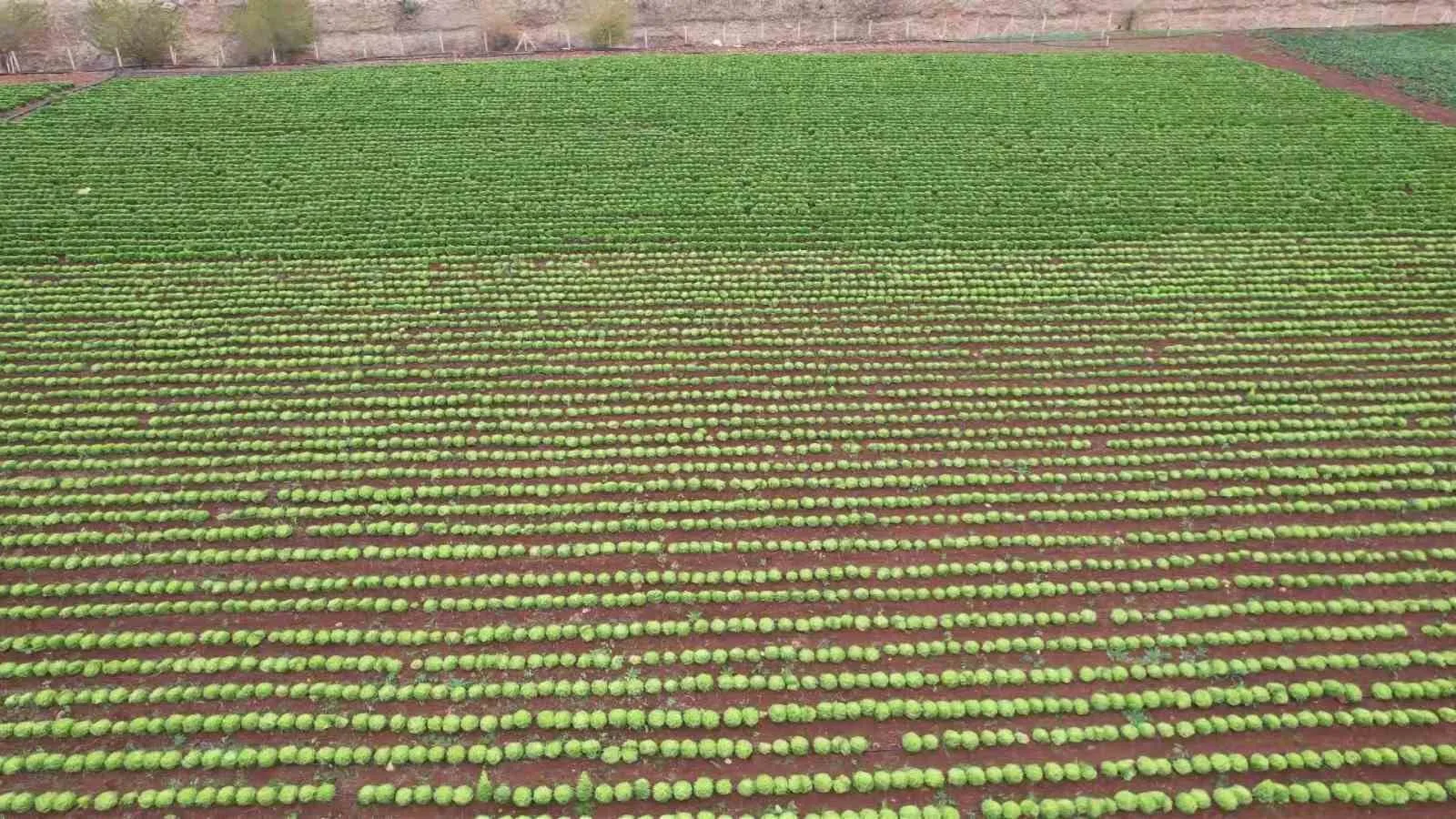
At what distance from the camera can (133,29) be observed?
39.4 metres

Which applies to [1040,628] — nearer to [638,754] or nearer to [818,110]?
[638,754]

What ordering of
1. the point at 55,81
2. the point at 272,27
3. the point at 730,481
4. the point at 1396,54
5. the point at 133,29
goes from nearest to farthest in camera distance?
the point at 730,481 → the point at 55,81 → the point at 133,29 → the point at 1396,54 → the point at 272,27

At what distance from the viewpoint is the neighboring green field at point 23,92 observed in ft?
110

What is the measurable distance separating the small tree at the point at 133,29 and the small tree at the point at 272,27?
321 cm

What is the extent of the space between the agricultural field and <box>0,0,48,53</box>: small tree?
14.9 metres

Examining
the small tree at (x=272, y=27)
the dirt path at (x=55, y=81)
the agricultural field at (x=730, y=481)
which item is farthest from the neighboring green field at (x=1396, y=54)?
the dirt path at (x=55, y=81)

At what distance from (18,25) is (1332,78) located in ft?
209

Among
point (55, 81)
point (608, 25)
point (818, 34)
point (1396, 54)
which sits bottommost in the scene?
point (1396, 54)

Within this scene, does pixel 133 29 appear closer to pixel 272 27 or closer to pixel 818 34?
pixel 272 27

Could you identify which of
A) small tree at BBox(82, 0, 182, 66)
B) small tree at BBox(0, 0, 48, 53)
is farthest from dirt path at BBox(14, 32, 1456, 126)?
small tree at BBox(0, 0, 48, 53)

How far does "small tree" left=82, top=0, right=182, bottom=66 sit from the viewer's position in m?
39.3

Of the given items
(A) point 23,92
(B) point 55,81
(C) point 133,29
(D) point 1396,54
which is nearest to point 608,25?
(C) point 133,29

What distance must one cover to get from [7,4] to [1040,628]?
2156 inches

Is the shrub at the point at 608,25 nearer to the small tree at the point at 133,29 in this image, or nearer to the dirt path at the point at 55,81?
the small tree at the point at 133,29
